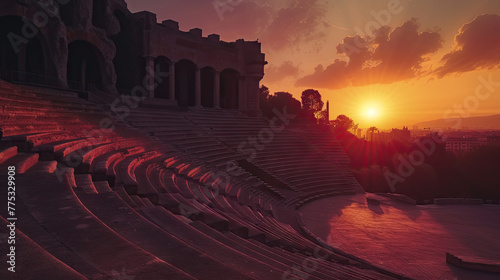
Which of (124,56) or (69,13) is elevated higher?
(69,13)

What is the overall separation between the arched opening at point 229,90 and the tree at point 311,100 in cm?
3669

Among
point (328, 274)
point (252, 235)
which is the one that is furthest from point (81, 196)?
point (328, 274)

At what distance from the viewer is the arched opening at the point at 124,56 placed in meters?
28.1

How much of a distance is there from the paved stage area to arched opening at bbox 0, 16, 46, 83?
19.7 meters

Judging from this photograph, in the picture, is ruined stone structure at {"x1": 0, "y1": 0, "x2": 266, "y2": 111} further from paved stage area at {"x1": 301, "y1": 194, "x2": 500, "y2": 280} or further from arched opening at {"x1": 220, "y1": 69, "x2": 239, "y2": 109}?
paved stage area at {"x1": 301, "y1": 194, "x2": 500, "y2": 280}

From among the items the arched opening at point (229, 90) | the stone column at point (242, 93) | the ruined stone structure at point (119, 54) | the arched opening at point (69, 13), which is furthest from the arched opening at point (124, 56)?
the stone column at point (242, 93)

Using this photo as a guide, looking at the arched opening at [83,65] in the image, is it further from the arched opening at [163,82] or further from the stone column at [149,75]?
the arched opening at [163,82]

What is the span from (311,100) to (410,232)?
59.0 metres

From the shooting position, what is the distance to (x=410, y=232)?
14.0 metres

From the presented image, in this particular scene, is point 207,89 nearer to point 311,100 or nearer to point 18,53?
point 18,53

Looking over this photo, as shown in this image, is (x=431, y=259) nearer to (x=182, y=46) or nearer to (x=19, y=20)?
(x=19, y=20)

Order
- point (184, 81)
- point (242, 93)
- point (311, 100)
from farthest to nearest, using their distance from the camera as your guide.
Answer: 1. point (311, 100)
2. point (242, 93)
3. point (184, 81)

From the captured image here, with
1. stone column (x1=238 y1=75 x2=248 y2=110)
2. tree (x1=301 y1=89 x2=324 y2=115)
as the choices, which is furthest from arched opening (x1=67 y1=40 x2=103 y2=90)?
tree (x1=301 y1=89 x2=324 y2=115)

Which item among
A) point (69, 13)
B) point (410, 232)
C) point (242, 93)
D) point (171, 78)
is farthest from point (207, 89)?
point (410, 232)
